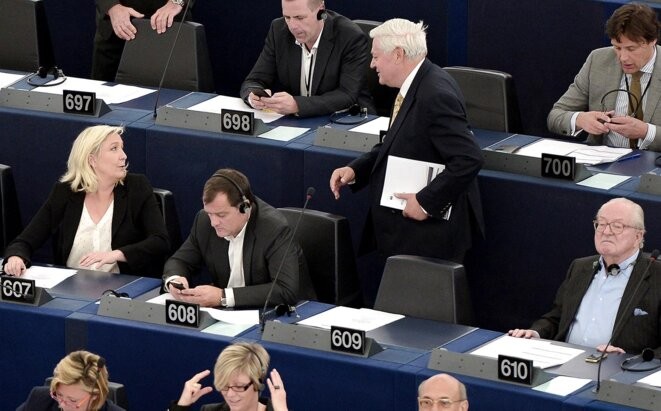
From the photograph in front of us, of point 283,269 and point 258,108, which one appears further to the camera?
point 258,108

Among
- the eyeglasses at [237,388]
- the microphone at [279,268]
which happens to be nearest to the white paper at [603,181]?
the microphone at [279,268]

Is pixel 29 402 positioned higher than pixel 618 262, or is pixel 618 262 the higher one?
pixel 618 262

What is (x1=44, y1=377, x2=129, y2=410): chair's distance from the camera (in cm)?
589

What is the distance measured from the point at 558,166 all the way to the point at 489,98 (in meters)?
0.96

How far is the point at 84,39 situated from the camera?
951 centimetres

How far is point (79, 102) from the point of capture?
7.71 metres

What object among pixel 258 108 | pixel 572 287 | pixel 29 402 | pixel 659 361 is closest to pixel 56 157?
pixel 258 108

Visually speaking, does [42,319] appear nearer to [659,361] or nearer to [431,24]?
[659,361]

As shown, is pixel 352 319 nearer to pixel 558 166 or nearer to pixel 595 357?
pixel 595 357

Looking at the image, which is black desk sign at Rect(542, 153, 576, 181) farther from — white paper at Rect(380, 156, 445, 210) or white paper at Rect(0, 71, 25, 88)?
white paper at Rect(0, 71, 25, 88)

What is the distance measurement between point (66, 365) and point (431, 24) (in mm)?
3572

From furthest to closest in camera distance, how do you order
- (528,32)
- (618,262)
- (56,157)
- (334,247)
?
1. (528,32)
2. (56,157)
3. (334,247)
4. (618,262)

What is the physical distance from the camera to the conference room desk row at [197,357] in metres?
5.75

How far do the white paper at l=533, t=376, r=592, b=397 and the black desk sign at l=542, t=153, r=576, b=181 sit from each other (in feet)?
4.29
